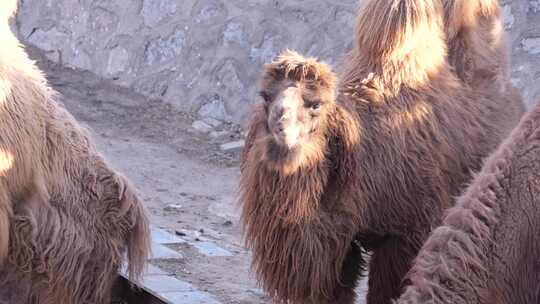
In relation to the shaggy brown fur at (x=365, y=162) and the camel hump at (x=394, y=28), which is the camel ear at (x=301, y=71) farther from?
the camel hump at (x=394, y=28)

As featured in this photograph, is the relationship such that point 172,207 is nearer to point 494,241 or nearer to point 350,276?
point 350,276

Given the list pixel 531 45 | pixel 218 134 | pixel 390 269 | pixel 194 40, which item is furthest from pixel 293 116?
pixel 194 40

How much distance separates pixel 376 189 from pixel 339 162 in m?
0.24

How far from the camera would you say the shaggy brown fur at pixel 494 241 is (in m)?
3.07

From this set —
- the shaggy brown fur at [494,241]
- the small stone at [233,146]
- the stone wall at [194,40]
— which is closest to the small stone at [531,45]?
the stone wall at [194,40]

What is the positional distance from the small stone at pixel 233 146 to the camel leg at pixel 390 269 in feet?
13.8

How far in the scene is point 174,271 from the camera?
590cm

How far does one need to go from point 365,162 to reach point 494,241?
140 centimetres

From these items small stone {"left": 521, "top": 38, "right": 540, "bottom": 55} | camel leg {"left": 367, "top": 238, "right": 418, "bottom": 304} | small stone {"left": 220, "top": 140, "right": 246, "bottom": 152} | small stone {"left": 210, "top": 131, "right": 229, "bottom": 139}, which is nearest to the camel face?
camel leg {"left": 367, "top": 238, "right": 418, "bottom": 304}

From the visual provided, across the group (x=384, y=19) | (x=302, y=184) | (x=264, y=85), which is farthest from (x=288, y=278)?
(x=384, y=19)

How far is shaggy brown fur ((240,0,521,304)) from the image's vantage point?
432 centimetres

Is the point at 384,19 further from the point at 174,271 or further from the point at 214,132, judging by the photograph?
the point at 214,132

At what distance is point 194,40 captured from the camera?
31.9 ft

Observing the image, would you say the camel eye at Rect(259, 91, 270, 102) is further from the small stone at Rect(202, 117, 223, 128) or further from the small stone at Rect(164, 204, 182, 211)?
the small stone at Rect(202, 117, 223, 128)
